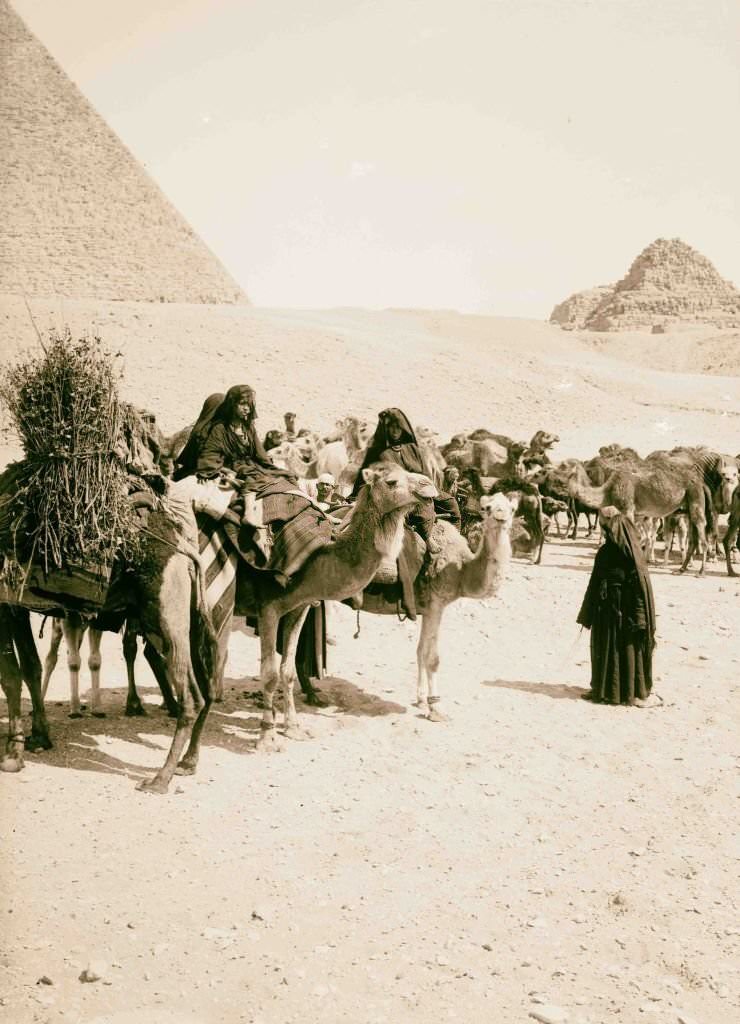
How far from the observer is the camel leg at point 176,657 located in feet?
20.3

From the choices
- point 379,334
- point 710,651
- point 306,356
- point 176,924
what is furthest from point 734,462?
point 379,334

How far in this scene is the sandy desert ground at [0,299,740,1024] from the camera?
4.45 metres

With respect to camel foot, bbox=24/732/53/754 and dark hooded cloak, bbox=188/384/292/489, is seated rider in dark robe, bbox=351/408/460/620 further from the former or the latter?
camel foot, bbox=24/732/53/754

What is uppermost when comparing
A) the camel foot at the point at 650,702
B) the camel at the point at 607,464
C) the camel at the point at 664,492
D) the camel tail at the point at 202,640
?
the camel at the point at 607,464

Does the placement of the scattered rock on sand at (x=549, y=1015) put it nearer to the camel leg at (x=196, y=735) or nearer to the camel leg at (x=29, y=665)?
the camel leg at (x=196, y=735)

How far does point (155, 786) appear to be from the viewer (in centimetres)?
616

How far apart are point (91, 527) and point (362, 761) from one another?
2287mm

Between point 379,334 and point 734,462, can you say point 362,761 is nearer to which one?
point 734,462

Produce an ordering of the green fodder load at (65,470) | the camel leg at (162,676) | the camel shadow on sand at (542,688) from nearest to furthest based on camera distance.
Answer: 1. the green fodder load at (65,470)
2. the camel leg at (162,676)
3. the camel shadow on sand at (542,688)

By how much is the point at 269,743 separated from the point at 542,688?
9.46ft

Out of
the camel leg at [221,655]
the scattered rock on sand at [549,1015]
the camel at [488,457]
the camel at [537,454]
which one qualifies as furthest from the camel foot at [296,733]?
the camel at [488,457]

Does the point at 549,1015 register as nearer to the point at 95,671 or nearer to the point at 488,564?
the point at 488,564

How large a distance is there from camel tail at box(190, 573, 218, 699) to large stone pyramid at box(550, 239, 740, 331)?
92.1 meters

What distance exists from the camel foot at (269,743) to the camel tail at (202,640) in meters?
0.71
